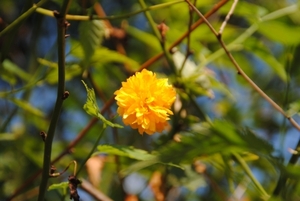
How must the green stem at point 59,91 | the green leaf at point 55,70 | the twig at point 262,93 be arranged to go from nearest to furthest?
the green stem at point 59,91
the twig at point 262,93
the green leaf at point 55,70

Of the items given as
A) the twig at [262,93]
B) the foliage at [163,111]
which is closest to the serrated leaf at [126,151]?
the foliage at [163,111]

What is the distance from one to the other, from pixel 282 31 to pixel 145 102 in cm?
30

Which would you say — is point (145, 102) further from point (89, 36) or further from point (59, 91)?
point (89, 36)

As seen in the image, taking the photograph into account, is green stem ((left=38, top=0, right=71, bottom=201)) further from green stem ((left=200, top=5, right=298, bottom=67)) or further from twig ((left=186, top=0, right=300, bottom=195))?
green stem ((left=200, top=5, right=298, bottom=67))

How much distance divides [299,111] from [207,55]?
9.7 inches

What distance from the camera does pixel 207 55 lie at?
33.1 inches

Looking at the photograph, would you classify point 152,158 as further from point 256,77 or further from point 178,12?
point 256,77

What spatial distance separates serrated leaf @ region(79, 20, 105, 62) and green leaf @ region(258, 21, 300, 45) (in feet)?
0.71

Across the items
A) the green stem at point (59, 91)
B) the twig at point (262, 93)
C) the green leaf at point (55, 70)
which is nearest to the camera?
the green stem at point (59, 91)

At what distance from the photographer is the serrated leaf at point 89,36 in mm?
655

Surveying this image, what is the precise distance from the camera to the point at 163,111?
0.49 meters

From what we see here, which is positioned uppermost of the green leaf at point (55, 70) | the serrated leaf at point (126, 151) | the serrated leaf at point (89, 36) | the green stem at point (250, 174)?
the serrated leaf at point (89, 36)

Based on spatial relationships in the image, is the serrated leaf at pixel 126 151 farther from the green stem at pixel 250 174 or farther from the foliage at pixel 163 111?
the green stem at pixel 250 174

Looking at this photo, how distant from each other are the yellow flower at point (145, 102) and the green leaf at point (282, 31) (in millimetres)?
273
